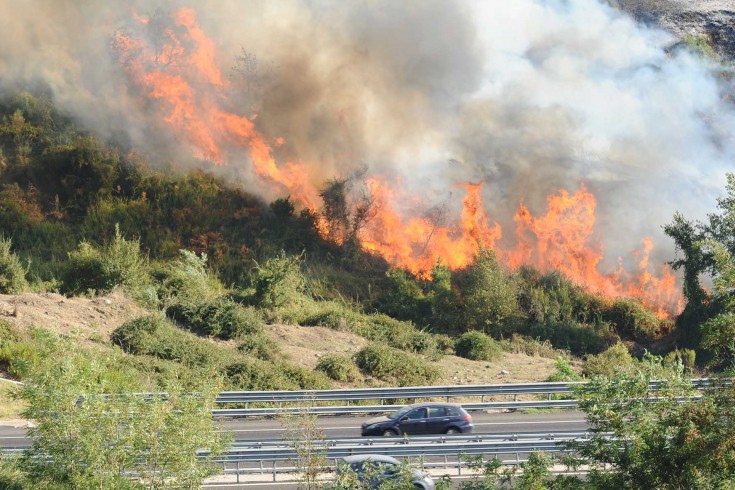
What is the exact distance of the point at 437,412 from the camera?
24562mm

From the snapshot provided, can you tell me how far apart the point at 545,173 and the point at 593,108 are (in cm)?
691

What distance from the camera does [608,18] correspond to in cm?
6038

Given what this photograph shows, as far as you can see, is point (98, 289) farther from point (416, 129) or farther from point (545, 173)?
point (545, 173)

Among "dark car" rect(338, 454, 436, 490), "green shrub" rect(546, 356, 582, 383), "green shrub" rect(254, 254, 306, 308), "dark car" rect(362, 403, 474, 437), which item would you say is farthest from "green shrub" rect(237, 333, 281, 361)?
"dark car" rect(338, 454, 436, 490)

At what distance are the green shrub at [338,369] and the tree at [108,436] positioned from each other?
16099mm

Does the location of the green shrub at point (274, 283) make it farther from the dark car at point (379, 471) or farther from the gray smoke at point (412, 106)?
the dark car at point (379, 471)

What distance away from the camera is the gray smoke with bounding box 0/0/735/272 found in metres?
47.9

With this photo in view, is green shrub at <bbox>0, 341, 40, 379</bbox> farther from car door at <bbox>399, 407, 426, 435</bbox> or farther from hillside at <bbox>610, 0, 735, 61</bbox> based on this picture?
hillside at <bbox>610, 0, 735, 61</bbox>

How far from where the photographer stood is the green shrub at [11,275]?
120 ft

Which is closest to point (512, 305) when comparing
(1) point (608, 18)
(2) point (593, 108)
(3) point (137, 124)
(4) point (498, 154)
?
(4) point (498, 154)

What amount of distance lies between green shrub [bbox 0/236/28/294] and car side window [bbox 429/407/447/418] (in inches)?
776

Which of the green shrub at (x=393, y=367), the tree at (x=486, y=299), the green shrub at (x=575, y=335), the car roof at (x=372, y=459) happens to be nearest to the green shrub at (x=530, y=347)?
the green shrub at (x=575, y=335)

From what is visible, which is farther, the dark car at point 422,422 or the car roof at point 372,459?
the dark car at point 422,422

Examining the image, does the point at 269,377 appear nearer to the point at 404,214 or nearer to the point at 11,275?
the point at 11,275
